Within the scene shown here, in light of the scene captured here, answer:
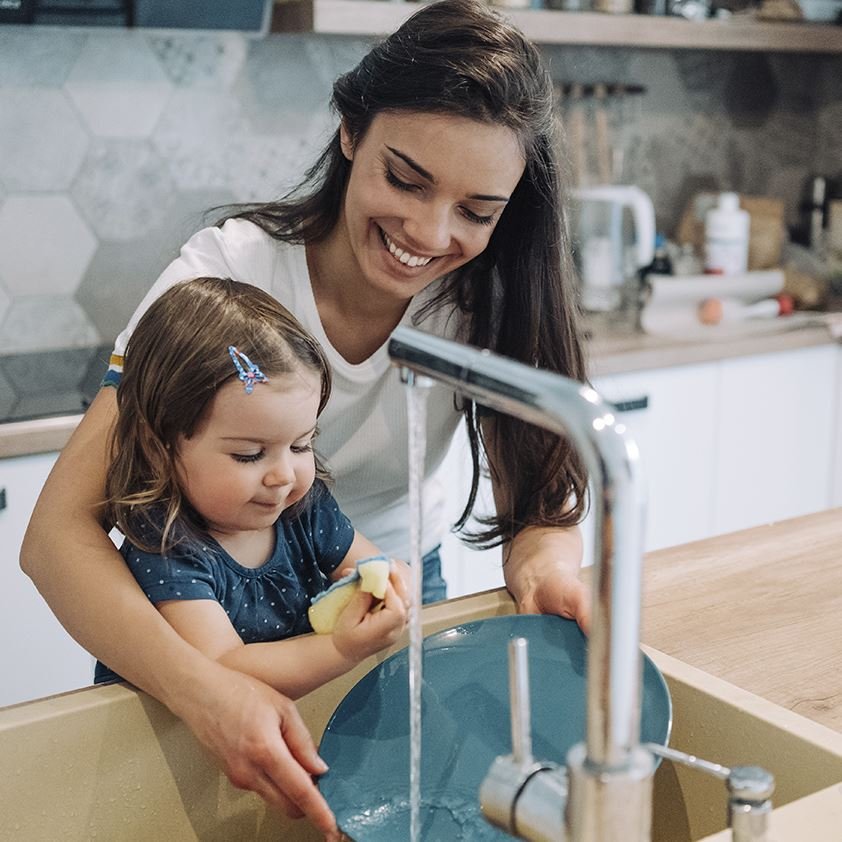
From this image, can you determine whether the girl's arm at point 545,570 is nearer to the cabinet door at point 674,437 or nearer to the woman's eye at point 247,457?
the woman's eye at point 247,457

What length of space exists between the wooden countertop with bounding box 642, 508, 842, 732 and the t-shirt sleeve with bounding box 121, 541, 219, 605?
Result: 0.41 m

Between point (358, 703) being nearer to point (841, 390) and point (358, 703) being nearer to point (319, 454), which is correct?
point (319, 454)

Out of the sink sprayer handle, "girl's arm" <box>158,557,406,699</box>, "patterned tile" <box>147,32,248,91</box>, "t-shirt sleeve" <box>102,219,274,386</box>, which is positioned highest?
"patterned tile" <box>147,32,248,91</box>

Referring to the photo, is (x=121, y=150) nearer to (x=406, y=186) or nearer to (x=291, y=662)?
(x=406, y=186)

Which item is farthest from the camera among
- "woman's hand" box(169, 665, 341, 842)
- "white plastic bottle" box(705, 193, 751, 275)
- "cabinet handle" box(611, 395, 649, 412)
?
"white plastic bottle" box(705, 193, 751, 275)

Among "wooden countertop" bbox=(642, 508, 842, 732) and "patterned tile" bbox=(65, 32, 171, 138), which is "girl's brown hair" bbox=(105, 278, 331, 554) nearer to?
"wooden countertop" bbox=(642, 508, 842, 732)

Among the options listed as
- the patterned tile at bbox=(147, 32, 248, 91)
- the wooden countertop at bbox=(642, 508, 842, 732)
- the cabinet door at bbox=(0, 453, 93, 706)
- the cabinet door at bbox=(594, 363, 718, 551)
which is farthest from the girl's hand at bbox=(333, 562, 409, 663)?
the patterned tile at bbox=(147, 32, 248, 91)

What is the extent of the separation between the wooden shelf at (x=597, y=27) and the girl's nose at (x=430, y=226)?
926 millimetres

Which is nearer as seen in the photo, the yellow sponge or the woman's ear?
the yellow sponge

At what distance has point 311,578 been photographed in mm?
1237

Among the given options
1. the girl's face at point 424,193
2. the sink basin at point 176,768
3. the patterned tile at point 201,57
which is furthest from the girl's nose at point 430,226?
the patterned tile at point 201,57

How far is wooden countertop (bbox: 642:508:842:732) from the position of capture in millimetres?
1072

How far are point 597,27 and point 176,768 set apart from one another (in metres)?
2.02

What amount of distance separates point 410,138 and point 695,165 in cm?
215
